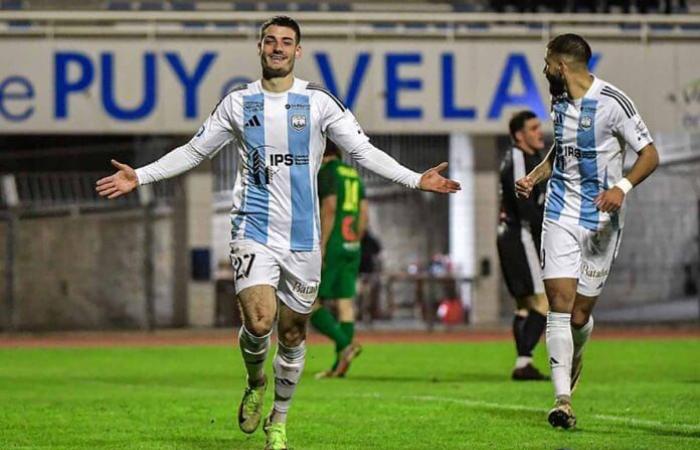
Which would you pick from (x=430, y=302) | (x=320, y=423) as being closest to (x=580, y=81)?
(x=320, y=423)

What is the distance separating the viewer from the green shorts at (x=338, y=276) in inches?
541

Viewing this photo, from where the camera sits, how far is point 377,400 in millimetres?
10812

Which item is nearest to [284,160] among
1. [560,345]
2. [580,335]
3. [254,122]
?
[254,122]

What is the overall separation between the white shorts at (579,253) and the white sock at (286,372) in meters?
1.79

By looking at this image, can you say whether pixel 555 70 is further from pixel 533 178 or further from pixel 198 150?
pixel 198 150

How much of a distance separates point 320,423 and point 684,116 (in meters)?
17.3

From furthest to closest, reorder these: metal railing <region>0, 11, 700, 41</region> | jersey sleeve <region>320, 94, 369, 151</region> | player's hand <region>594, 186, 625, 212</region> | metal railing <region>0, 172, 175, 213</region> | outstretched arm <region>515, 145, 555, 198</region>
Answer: metal railing <region>0, 172, 175, 213</region> → metal railing <region>0, 11, 700, 41</region> → outstretched arm <region>515, 145, 555, 198</region> → player's hand <region>594, 186, 625, 212</region> → jersey sleeve <region>320, 94, 369, 151</region>

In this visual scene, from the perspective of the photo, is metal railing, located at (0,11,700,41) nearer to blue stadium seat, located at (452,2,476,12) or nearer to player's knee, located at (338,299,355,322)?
blue stadium seat, located at (452,2,476,12)

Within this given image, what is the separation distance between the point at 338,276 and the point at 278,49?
632cm

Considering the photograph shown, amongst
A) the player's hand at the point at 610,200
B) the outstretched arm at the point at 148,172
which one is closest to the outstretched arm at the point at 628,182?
the player's hand at the point at 610,200

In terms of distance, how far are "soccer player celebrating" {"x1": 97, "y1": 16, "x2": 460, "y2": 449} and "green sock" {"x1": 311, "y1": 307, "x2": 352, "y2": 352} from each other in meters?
5.58

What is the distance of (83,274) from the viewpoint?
Answer: 24719 mm

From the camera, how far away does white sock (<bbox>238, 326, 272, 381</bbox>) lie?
25.5 feet

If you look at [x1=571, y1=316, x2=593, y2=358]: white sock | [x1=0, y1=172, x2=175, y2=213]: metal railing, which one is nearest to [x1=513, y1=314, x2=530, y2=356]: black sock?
[x1=571, y1=316, x2=593, y2=358]: white sock
